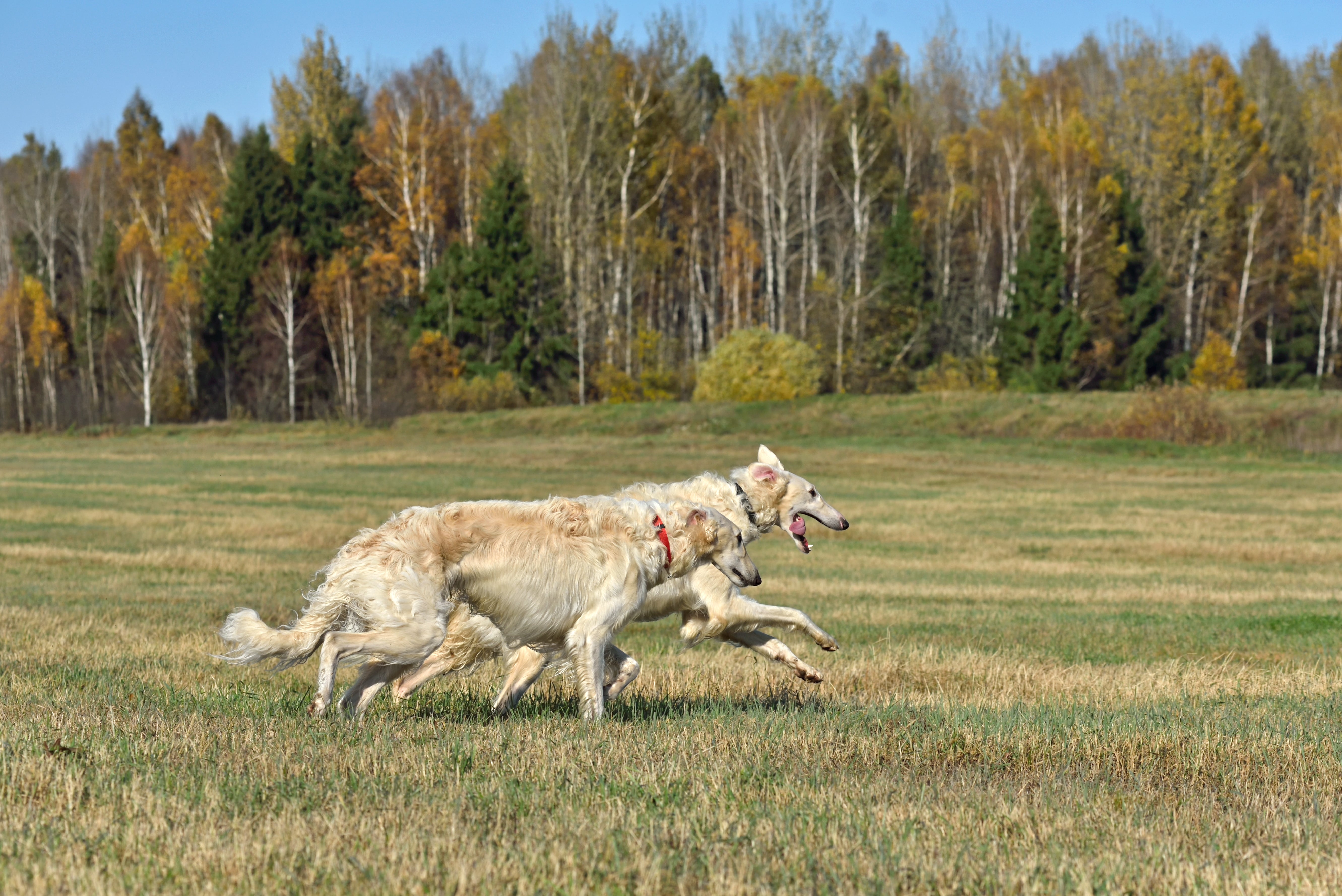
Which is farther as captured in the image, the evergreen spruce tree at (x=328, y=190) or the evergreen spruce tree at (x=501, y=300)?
the evergreen spruce tree at (x=328, y=190)

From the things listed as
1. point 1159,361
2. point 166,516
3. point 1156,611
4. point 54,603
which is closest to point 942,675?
point 1156,611

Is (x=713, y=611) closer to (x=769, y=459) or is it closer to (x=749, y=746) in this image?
(x=769, y=459)

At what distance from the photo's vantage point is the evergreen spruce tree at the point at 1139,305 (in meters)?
57.3

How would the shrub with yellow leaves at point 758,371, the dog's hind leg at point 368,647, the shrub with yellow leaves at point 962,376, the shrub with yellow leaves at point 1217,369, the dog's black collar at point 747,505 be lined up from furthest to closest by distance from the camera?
the shrub with yellow leaves at point 1217,369 → the shrub with yellow leaves at point 962,376 → the shrub with yellow leaves at point 758,371 → the dog's black collar at point 747,505 → the dog's hind leg at point 368,647

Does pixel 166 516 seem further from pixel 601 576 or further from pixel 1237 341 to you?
pixel 1237 341

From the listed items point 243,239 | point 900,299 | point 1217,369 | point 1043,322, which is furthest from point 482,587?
point 1217,369

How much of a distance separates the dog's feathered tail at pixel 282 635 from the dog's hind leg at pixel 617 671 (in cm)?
158

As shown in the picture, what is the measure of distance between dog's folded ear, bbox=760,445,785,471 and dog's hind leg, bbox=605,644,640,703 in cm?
222

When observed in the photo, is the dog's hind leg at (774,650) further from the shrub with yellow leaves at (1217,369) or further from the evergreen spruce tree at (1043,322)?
the shrub with yellow leaves at (1217,369)

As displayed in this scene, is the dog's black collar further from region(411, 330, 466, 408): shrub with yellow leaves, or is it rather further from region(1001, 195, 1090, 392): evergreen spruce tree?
region(1001, 195, 1090, 392): evergreen spruce tree

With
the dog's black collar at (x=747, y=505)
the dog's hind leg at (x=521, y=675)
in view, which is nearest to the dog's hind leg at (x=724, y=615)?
the dog's black collar at (x=747, y=505)

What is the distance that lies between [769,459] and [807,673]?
2.03 meters

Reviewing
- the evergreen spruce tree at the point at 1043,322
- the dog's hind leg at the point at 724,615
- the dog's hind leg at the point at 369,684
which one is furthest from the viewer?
the evergreen spruce tree at the point at 1043,322

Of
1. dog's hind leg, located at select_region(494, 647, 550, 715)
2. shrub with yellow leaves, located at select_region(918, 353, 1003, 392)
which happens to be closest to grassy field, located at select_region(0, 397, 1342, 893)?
dog's hind leg, located at select_region(494, 647, 550, 715)
